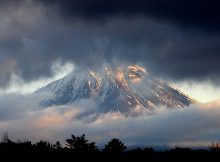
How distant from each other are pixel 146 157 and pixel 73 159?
15194 millimetres

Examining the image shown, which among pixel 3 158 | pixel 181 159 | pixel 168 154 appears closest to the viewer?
pixel 3 158

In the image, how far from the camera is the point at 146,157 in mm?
104688

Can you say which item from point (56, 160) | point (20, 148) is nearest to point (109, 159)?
point (56, 160)

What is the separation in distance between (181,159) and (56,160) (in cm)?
2374

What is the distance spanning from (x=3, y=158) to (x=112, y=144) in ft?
71.1

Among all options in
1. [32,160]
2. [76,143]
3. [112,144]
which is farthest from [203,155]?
[32,160]

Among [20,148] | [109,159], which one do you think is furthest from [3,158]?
[109,159]

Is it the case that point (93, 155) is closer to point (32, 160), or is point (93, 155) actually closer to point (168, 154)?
point (32, 160)

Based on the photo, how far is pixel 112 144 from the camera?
10556 centimetres

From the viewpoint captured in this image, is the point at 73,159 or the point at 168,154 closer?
the point at 73,159

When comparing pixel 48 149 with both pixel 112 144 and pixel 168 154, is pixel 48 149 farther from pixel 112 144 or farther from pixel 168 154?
pixel 168 154

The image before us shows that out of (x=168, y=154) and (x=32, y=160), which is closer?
(x=32, y=160)

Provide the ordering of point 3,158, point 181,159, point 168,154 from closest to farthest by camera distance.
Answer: point 3,158, point 181,159, point 168,154

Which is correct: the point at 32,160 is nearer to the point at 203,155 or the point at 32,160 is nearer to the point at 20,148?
the point at 20,148
